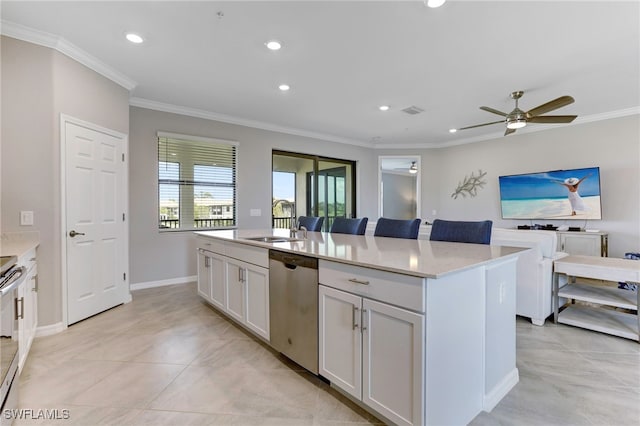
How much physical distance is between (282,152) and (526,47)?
4.07m

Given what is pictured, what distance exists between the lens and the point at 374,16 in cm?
238

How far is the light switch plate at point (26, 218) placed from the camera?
2.65 meters

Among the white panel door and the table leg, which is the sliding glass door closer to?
the white panel door

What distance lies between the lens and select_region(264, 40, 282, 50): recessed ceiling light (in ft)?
9.03

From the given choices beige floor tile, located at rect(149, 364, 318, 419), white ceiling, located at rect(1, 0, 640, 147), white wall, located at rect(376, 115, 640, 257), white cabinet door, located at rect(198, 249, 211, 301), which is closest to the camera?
beige floor tile, located at rect(149, 364, 318, 419)

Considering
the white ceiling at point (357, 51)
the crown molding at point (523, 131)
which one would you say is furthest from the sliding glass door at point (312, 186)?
the white ceiling at point (357, 51)

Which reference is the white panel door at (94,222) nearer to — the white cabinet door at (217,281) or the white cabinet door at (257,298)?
the white cabinet door at (217,281)

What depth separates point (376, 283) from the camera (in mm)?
1510

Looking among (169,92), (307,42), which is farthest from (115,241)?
(307,42)

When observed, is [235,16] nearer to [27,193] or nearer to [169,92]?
[169,92]

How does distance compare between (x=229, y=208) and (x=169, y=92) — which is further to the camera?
(x=229, y=208)

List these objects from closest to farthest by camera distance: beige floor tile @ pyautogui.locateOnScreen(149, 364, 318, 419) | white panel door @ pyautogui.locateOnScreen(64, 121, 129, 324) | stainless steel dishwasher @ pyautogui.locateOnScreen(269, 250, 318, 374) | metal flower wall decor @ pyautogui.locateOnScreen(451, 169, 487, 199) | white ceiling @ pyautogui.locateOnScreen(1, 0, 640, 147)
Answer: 1. beige floor tile @ pyautogui.locateOnScreen(149, 364, 318, 419)
2. stainless steel dishwasher @ pyautogui.locateOnScreen(269, 250, 318, 374)
3. white ceiling @ pyautogui.locateOnScreen(1, 0, 640, 147)
4. white panel door @ pyautogui.locateOnScreen(64, 121, 129, 324)
5. metal flower wall decor @ pyautogui.locateOnScreen(451, 169, 487, 199)

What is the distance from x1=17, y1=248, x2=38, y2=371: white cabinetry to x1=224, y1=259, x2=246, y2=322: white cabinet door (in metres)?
1.43

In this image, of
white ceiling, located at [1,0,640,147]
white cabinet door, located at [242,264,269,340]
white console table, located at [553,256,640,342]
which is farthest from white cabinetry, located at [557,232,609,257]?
white cabinet door, located at [242,264,269,340]
